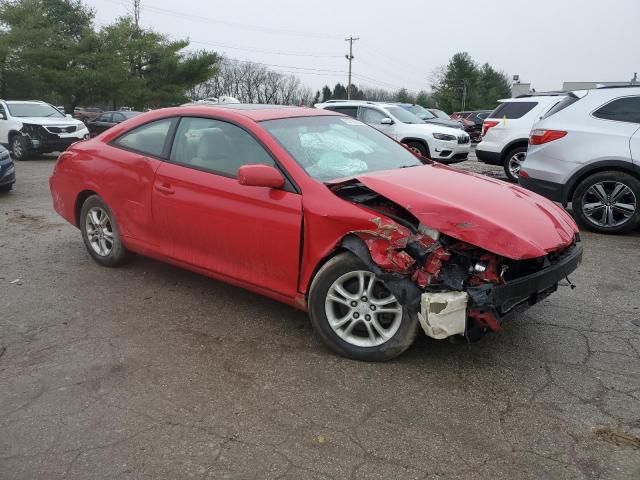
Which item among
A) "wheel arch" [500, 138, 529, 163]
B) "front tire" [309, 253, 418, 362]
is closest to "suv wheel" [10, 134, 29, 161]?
"wheel arch" [500, 138, 529, 163]

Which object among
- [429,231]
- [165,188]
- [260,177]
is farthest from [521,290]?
[165,188]

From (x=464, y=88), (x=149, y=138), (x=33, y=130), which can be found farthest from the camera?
(x=464, y=88)

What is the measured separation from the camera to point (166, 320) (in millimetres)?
4035

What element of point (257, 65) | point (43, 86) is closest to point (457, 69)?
point (257, 65)

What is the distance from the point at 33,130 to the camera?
1494 cm

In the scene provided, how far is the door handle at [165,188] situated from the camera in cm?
423

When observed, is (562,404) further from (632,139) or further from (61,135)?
(61,135)

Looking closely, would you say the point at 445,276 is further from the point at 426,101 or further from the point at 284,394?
the point at 426,101

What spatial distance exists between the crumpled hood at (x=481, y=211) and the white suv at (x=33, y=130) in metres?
13.7

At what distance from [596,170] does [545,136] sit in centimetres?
73

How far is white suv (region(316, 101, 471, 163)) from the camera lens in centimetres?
1281

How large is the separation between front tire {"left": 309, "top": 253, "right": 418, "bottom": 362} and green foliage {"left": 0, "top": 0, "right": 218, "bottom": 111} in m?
33.0

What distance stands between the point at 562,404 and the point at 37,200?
8.53 metres

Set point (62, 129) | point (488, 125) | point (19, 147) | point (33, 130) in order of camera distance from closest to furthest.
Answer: point (488, 125)
point (33, 130)
point (62, 129)
point (19, 147)
